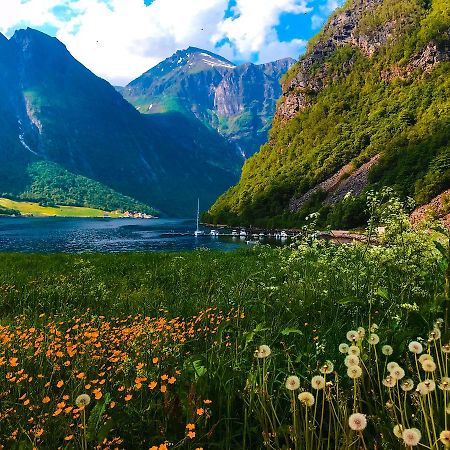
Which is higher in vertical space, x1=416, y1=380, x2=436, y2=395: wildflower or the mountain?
the mountain

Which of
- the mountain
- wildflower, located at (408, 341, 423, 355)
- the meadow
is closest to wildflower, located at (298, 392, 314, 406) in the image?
the meadow

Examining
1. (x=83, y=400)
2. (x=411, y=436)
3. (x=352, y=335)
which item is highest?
(x=352, y=335)

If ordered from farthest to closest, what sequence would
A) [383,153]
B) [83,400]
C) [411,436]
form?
[383,153]
[83,400]
[411,436]

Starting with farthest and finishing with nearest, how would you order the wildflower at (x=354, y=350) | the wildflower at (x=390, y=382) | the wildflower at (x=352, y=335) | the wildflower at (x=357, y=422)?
the wildflower at (x=352, y=335), the wildflower at (x=354, y=350), the wildflower at (x=390, y=382), the wildflower at (x=357, y=422)

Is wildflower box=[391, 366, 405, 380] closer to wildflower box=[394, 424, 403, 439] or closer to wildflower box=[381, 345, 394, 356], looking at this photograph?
wildflower box=[394, 424, 403, 439]

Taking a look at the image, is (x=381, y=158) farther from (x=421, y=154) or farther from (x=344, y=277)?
(x=344, y=277)

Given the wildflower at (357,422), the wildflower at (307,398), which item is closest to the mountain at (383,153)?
the wildflower at (307,398)

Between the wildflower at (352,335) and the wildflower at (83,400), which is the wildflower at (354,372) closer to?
the wildflower at (352,335)

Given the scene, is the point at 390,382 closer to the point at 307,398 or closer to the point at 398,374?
the point at 398,374

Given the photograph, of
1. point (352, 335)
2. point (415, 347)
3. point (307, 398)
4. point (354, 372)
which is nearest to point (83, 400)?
point (307, 398)

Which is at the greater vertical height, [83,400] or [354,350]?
[354,350]

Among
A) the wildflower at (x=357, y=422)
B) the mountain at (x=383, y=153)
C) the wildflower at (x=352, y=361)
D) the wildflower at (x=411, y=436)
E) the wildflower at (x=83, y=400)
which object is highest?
the mountain at (x=383, y=153)

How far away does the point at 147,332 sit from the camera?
605 cm

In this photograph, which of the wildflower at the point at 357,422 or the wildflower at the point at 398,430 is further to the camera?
the wildflower at the point at 398,430
